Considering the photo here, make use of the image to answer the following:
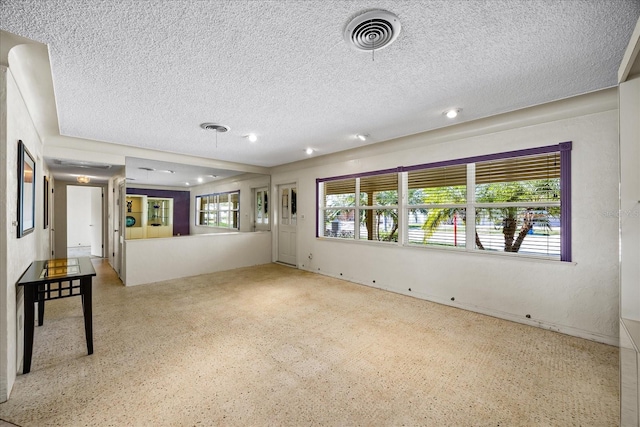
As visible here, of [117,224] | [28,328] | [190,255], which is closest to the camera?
[28,328]

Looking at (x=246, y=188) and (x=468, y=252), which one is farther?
(x=246, y=188)

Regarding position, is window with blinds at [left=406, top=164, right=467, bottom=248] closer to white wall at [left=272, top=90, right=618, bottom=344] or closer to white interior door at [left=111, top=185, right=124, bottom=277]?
white wall at [left=272, top=90, right=618, bottom=344]

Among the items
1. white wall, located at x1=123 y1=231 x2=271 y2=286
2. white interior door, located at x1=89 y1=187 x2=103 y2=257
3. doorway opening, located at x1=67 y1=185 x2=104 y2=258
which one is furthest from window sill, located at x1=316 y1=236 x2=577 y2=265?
doorway opening, located at x1=67 y1=185 x2=104 y2=258

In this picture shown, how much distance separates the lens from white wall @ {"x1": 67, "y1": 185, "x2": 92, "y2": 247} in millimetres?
8828

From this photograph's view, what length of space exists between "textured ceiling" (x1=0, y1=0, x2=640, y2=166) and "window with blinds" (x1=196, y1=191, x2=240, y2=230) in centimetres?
433

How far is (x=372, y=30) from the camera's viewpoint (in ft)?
5.46

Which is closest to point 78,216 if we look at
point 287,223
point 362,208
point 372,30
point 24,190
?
point 287,223

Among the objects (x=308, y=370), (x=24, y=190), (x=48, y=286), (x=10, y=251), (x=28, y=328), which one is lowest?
(x=308, y=370)

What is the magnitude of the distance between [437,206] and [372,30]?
2.87 m

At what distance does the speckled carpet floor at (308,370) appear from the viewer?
172cm

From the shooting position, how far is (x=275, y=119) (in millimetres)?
3277

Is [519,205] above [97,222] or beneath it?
above

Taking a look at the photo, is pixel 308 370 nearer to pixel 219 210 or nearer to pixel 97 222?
pixel 219 210

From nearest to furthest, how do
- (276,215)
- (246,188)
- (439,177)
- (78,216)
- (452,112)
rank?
(452,112) < (439,177) < (276,215) < (246,188) < (78,216)
